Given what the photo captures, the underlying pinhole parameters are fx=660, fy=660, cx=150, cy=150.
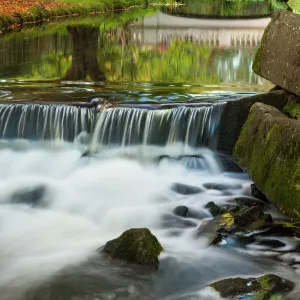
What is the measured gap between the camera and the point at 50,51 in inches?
901

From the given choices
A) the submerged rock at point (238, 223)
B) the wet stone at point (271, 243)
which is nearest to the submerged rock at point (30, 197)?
the submerged rock at point (238, 223)

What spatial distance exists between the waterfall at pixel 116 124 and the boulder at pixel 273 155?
1.49 meters

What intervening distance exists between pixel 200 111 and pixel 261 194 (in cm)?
275

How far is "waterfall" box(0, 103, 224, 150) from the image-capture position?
1220 cm

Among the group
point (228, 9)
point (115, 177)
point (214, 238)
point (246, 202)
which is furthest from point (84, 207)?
point (228, 9)

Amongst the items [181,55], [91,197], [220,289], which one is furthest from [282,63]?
[181,55]

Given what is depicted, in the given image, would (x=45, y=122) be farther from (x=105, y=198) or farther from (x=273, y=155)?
(x=273, y=155)

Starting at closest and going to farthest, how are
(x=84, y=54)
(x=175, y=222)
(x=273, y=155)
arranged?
(x=273, y=155) < (x=175, y=222) < (x=84, y=54)

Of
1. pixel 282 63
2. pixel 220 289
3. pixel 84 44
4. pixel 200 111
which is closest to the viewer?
pixel 220 289

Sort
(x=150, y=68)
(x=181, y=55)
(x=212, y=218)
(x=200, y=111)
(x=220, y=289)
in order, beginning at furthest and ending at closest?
(x=181, y=55) < (x=150, y=68) < (x=200, y=111) < (x=212, y=218) < (x=220, y=289)

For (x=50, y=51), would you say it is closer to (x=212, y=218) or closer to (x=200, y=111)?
(x=200, y=111)

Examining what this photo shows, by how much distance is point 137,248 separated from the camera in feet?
25.5

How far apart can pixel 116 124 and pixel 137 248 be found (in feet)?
16.2

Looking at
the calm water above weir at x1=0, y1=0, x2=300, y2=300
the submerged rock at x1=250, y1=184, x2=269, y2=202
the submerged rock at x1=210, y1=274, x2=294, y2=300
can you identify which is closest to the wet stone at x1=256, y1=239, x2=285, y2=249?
the calm water above weir at x1=0, y1=0, x2=300, y2=300
